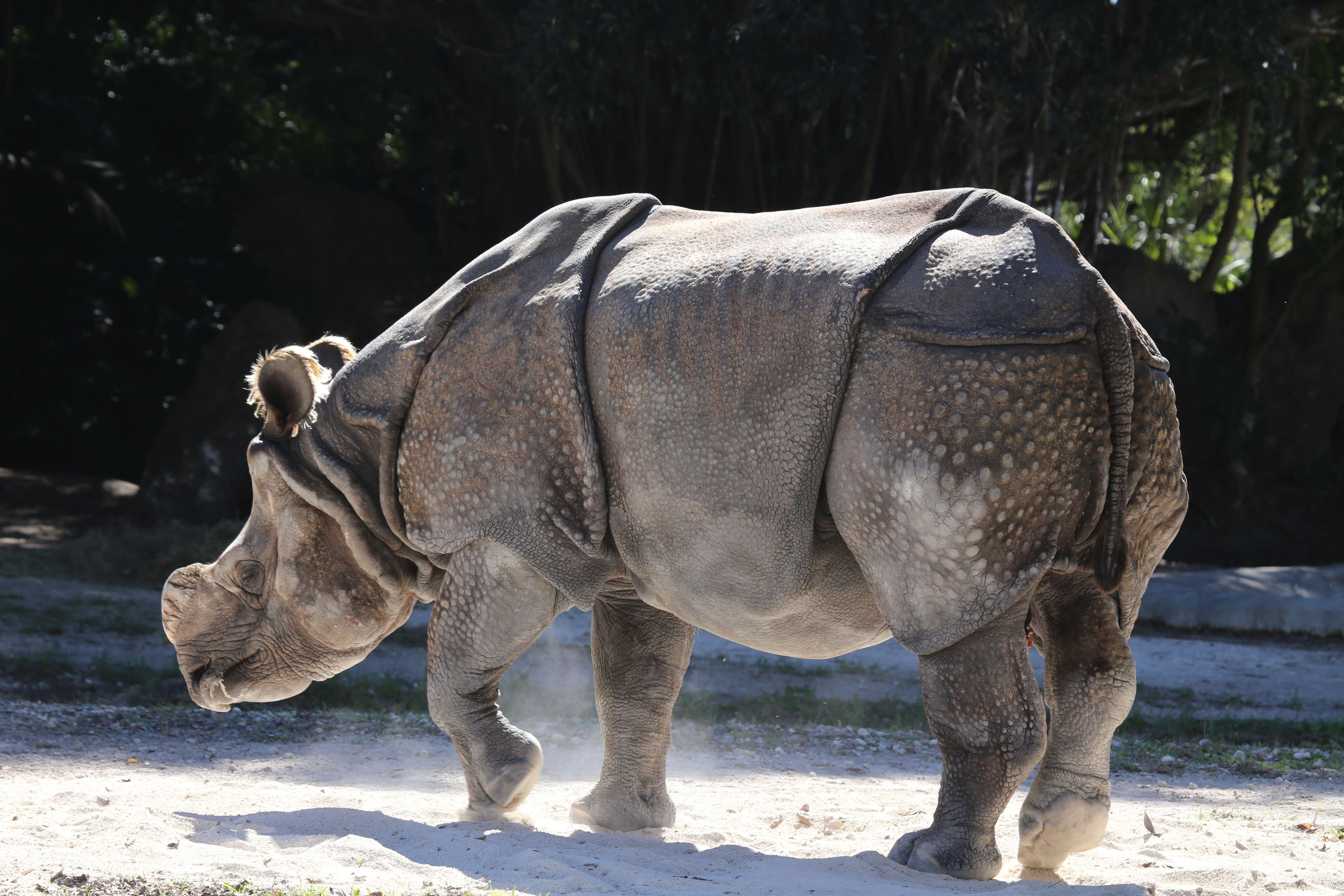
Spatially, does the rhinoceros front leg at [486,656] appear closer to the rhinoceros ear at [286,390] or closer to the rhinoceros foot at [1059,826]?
the rhinoceros ear at [286,390]

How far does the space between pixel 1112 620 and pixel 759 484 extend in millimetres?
1139

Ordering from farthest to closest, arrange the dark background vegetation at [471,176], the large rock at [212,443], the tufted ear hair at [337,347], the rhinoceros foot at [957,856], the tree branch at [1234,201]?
1. the tree branch at [1234,201]
2. the large rock at [212,443]
3. the dark background vegetation at [471,176]
4. the tufted ear hair at [337,347]
5. the rhinoceros foot at [957,856]

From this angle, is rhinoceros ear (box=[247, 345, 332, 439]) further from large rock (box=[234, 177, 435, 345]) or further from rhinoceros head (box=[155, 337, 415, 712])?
large rock (box=[234, 177, 435, 345])

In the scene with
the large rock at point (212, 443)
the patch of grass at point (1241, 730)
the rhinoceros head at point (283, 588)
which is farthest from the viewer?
the large rock at point (212, 443)

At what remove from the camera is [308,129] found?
16.1 meters

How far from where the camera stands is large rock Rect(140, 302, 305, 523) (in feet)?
→ 42.3

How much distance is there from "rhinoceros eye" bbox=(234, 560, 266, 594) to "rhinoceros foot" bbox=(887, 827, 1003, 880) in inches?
97.0

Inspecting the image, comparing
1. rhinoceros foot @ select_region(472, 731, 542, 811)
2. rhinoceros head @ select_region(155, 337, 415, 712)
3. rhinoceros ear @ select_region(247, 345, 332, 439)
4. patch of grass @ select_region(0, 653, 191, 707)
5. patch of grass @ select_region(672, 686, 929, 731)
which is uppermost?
rhinoceros ear @ select_region(247, 345, 332, 439)

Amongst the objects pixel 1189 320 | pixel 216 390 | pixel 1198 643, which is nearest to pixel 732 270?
pixel 1198 643

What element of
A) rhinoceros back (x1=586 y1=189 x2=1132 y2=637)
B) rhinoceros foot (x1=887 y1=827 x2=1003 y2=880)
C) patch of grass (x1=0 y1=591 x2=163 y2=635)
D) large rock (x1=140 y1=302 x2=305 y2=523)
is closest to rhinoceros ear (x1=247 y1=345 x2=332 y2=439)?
rhinoceros back (x1=586 y1=189 x2=1132 y2=637)

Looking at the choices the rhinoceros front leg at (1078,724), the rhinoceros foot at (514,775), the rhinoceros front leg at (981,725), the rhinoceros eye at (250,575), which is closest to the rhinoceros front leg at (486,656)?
the rhinoceros foot at (514,775)

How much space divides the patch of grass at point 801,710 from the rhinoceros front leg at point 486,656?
2.63 metres

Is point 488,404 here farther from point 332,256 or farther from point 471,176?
point 471,176

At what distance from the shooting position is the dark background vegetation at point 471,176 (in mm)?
11992
